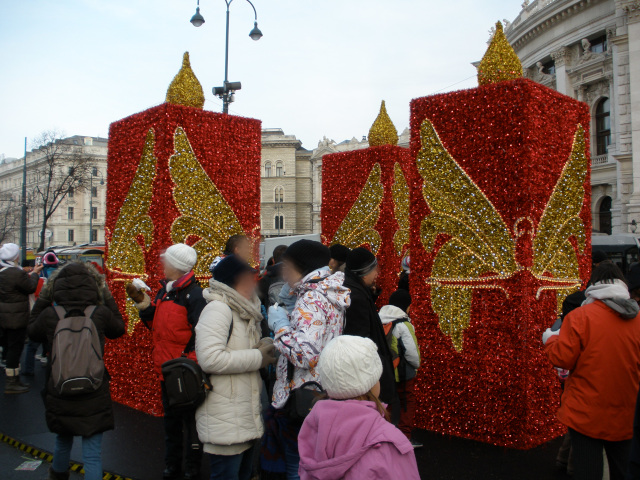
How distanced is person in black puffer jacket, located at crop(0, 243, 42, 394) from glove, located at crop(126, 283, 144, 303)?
12.3 feet

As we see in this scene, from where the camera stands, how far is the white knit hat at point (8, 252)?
300 inches

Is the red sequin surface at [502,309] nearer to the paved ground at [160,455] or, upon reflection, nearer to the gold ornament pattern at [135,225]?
the paved ground at [160,455]

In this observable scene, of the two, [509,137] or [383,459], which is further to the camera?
[509,137]

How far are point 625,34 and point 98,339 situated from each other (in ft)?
97.0

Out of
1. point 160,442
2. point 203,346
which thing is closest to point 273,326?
point 203,346

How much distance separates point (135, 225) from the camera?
6902mm

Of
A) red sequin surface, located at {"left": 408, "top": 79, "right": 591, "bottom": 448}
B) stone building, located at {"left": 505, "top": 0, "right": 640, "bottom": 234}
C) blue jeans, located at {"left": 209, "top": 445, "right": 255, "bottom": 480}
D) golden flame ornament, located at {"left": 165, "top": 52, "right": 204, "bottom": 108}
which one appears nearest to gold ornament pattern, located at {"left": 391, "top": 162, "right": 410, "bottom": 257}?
red sequin surface, located at {"left": 408, "top": 79, "right": 591, "bottom": 448}

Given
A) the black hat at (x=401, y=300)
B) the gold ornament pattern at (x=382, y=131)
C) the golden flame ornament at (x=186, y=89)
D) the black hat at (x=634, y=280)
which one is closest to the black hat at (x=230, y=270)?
the black hat at (x=401, y=300)

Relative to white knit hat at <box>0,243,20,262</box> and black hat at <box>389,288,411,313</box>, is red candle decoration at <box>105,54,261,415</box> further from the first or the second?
black hat at <box>389,288,411,313</box>

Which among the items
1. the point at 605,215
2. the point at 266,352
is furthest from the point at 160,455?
the point at 605,215

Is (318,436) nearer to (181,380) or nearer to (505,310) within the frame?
(181,380)

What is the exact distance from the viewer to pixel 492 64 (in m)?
5.74

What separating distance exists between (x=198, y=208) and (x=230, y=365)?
3.78m

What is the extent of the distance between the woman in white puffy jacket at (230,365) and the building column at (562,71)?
102ft
